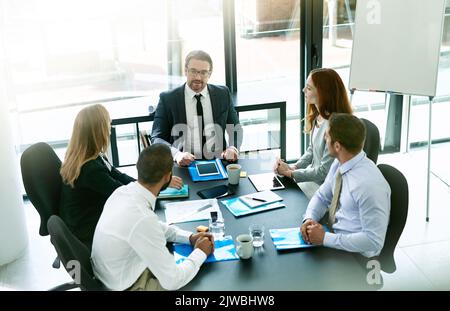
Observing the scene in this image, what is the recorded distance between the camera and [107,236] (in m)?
1.99

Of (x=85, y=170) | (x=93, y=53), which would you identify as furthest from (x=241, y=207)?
(x=93, y=53)

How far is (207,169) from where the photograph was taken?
9.77 ft

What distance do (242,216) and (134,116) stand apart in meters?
1.95

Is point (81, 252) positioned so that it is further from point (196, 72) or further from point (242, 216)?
point (196, 72)

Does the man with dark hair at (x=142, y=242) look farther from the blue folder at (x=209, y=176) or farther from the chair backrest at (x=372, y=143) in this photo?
the chair backrest at (x=372, y=143)

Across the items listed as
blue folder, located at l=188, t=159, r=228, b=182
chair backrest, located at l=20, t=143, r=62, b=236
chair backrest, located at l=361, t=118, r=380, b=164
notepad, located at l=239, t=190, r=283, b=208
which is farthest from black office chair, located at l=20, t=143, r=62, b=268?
chair backrest, located at l=361, t=118, r=380, b=164

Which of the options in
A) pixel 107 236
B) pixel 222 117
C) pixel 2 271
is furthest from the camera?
pixel 222 117

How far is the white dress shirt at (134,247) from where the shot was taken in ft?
6.37

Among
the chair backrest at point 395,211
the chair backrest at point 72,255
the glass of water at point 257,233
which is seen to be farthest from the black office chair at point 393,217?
the chair backrest at point 72,255

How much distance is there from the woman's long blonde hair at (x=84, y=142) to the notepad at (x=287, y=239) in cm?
98

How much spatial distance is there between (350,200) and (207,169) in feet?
3.08

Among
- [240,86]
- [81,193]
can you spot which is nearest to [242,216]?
[81,193]

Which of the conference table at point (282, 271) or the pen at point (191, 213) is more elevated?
the pen at point (191, 213)

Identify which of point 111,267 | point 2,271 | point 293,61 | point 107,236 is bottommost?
point 2,271
